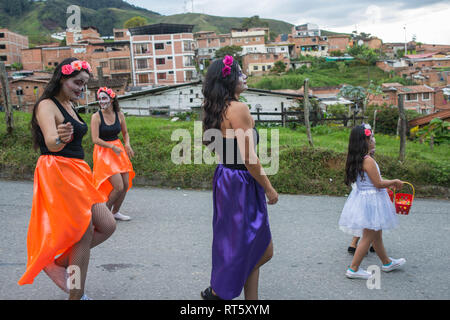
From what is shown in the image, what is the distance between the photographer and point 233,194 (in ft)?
10.5

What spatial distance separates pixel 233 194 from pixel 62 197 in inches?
53.0

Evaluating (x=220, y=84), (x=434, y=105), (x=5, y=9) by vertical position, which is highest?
(x=5, y=9)

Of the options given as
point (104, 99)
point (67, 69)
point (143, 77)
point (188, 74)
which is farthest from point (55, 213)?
point (188, 74)

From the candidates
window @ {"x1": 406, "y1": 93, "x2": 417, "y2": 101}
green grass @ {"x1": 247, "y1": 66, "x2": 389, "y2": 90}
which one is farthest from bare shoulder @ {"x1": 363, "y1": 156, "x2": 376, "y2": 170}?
green grass @ {"x1": 247, "y1": 66, "x2": 389, "y2": 90}

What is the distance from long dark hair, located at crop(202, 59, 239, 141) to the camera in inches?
124

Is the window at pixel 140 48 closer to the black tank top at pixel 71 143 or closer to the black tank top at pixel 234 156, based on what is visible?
the black tank top at pixel 71 143

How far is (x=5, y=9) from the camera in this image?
422 feet

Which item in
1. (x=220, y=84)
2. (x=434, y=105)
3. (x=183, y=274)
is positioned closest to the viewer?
(x=220, y=84)

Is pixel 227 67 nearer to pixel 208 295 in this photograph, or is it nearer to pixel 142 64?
pixel 208 295

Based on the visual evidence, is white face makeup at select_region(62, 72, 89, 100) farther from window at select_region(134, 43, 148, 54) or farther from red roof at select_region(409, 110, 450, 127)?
window at select_region(134, 43, 148, 54)

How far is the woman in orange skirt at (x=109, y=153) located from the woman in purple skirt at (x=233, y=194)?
9.53 feet
